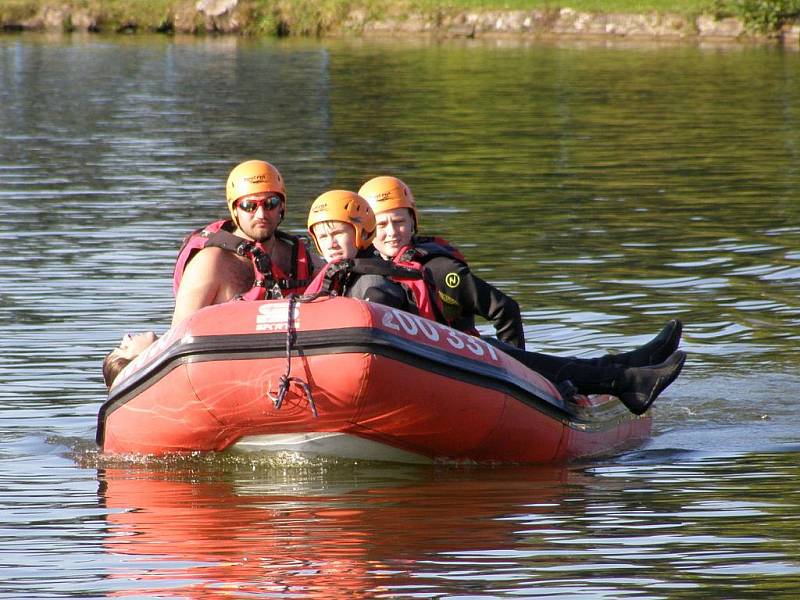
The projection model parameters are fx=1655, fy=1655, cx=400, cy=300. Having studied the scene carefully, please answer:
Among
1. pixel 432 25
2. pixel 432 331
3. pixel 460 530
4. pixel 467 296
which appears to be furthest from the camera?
pixel 432 25

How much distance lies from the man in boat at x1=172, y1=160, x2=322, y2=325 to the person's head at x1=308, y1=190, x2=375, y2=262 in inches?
20.2

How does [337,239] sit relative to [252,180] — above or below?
below

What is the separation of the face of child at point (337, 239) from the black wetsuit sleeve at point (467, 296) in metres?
0.73

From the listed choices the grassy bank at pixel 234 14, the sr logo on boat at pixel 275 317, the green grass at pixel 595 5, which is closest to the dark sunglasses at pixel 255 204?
the sr logo on boat at pixel 275 317

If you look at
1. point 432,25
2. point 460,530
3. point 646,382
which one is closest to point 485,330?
point 646,382

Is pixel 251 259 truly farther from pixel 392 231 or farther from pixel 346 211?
pixel 346 211

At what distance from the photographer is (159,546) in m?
6.15

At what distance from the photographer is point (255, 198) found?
8125 mm

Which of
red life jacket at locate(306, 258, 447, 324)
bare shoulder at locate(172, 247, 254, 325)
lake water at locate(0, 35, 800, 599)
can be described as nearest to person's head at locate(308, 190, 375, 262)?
red life jacket at locate(306, 258, 447, 324)

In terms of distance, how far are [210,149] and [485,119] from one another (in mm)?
5608

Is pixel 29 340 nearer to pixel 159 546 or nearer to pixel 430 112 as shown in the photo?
pixel 159 546

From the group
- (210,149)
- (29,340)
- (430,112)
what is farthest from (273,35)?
(29,340)

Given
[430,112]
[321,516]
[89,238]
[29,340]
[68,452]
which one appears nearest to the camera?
[321,516]

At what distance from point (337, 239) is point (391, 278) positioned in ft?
1.28
